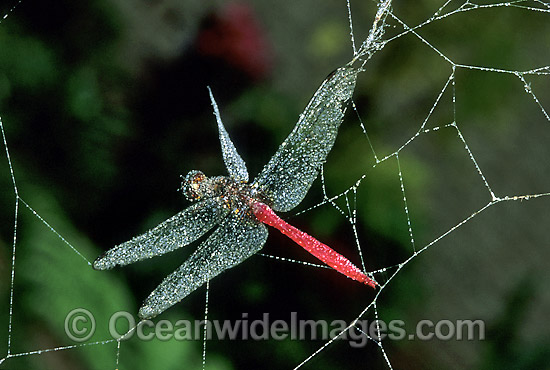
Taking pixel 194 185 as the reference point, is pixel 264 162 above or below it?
above

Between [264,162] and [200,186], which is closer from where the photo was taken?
[200,186]

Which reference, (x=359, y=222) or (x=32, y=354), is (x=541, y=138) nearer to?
(x=359, y=222)

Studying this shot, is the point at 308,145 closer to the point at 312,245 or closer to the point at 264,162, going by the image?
the point at 312,245

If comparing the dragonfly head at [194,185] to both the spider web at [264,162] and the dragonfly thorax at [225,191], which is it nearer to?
the dragonfly thorax at [225,191]

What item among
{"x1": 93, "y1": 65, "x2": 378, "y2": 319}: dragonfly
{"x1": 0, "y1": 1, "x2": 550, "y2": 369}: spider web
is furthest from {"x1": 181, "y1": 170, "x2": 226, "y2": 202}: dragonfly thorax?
{"x1": 0, "y1": 1, "x2": 550, "y2": 369}: spider web

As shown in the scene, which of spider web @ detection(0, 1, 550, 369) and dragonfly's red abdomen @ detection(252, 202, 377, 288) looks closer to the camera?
dragonfly's red abdomen @ detection(252, 202, 377, 288)

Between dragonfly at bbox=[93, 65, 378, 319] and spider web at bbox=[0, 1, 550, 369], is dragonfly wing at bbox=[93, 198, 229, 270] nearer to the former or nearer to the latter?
dragonfly at bbox=[93, 65, 378, 319]

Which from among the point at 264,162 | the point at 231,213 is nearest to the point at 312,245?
the point at 231,213
